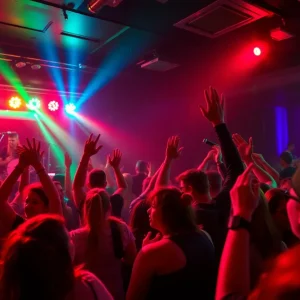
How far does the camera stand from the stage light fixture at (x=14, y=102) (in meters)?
7.59

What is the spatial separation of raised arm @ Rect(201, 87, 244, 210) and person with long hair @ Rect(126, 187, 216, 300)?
1.41 feet

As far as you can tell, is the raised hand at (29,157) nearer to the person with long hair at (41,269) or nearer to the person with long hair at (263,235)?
the person with long hair at (41,269)

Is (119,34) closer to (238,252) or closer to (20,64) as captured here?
(20,64)

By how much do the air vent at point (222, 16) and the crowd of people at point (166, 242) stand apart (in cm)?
180

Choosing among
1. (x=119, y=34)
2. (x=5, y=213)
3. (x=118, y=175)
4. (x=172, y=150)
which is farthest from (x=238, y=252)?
(x=119, y=34)

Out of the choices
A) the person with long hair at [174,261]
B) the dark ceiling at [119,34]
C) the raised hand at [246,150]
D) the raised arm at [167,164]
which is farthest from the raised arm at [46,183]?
the dark ceiling at [119,34]

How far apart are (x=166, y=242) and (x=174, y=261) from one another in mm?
103

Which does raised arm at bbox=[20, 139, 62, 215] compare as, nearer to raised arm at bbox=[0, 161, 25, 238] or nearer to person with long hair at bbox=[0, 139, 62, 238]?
person with long hair at bbox=[0, 139, 62, 238]

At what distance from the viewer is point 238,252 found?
1.11 metres

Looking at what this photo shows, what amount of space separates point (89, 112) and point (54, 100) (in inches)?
41.2

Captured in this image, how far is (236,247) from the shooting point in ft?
3.69

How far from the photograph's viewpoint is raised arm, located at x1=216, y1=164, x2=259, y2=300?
1.07m

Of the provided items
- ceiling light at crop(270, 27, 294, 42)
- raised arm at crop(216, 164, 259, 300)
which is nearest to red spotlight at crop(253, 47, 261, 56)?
ceiling light at crop(270, 27, 294, 42)

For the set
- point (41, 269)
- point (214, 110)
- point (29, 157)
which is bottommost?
point (41, 269)
